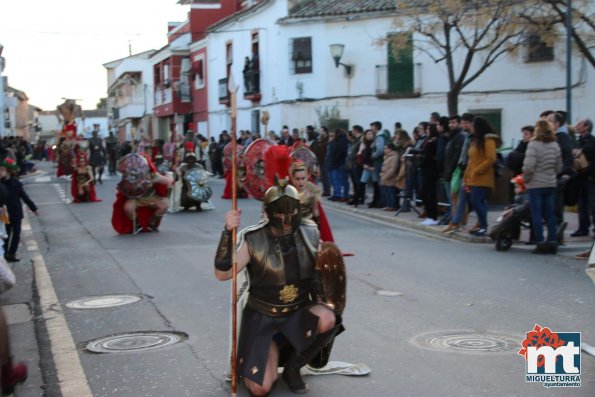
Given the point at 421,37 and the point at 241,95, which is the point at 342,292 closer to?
the point at 421,37

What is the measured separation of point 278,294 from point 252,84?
32.0 metres

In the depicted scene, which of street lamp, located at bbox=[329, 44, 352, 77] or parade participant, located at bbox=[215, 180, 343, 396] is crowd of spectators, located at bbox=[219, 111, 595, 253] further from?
street lamp, located at bbox=[329, 44, 352, 77]

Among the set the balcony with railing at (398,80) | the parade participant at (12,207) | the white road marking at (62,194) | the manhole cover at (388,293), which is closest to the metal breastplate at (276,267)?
the manhole cover at (388,293)

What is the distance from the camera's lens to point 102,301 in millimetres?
8578

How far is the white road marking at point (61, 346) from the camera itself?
5668 mm

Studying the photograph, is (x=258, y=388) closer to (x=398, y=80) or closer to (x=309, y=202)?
(x=309, y=202)

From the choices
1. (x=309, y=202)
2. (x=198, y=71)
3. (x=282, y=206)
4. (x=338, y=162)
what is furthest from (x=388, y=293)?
(x=198, y=71)

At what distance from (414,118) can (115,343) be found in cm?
2458

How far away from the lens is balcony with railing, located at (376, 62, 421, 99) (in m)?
30.2

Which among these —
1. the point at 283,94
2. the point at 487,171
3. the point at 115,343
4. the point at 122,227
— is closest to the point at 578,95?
the point at 283,94

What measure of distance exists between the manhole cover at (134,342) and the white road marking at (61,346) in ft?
0.64

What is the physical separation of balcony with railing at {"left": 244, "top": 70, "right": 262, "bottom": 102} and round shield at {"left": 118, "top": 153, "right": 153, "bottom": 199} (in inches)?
879

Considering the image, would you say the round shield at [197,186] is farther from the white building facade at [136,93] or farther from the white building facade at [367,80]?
the white building facade at [136,93]

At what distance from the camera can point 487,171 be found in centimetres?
1254
